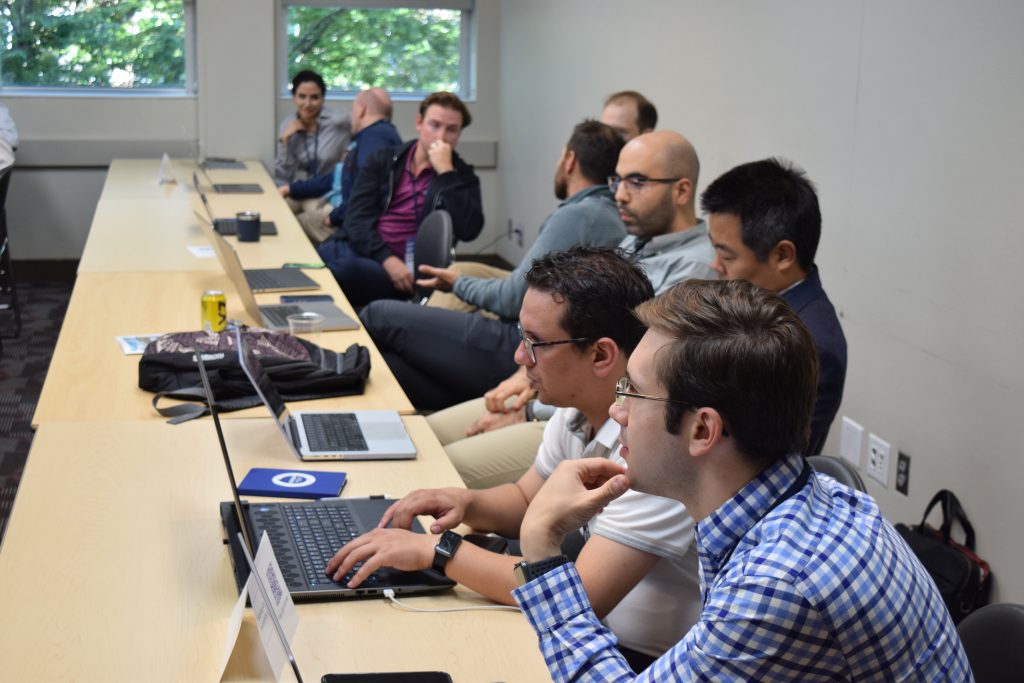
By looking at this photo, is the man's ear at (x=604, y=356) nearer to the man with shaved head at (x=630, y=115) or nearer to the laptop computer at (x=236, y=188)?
the man with shaved head at (x=630, y=115)

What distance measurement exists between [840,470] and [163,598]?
3.56 feet

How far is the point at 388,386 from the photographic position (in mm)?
2812

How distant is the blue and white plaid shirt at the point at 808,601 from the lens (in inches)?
44.3

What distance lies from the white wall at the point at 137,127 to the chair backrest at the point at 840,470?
20.3 feet

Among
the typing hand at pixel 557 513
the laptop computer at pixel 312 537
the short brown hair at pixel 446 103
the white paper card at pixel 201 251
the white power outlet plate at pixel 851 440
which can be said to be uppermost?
the short brown hair at pixel 446 103

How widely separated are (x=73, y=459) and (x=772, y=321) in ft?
5.02

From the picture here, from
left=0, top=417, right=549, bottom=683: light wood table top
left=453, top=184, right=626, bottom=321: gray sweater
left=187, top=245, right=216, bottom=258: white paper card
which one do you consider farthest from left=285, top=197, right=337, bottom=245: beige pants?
left=0, top=417, right=549, bottom=683: light wood table top

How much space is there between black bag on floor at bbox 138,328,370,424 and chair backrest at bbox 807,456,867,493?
121 centimetres

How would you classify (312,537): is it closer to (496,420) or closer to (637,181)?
(496,420)

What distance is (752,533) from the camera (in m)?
1.21

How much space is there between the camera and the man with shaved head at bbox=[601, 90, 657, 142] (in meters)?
4.34

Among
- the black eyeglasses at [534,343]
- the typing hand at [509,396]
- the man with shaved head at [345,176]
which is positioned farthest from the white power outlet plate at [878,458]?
the man with shaved head at [345,176]

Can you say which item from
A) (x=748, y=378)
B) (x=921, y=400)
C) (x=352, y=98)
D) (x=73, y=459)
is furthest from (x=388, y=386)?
(x=352, y=98)

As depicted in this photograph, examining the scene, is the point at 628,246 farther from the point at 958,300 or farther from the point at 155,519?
the point at 155,519
